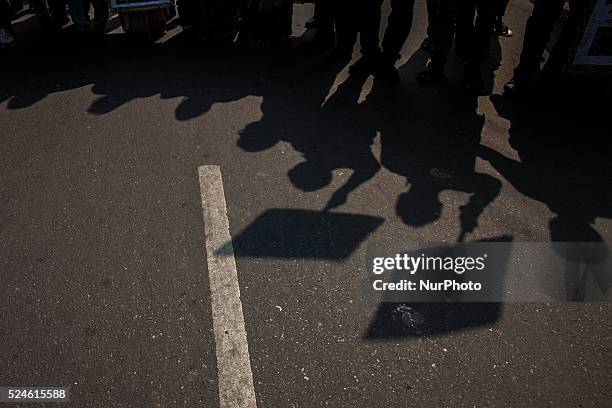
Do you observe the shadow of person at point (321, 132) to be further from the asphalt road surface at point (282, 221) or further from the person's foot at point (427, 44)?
the person's foot at point (427, 44)

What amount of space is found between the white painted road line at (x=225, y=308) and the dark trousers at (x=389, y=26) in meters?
2.96

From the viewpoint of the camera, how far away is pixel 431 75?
5277mm

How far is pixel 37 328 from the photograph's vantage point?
Result: 2.56 m

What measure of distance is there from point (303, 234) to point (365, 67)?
320 cm

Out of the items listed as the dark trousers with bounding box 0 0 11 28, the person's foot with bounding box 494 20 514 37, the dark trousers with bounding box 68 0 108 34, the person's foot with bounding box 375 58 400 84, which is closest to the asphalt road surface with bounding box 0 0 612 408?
the person's foot with bounding box 375 58 400 84

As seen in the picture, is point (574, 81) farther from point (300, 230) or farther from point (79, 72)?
point (79, 72)

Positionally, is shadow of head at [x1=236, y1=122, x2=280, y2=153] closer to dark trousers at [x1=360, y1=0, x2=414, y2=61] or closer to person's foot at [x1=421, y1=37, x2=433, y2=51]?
dark trousers at [x1=360, y1=0, x2=414, y2=61]

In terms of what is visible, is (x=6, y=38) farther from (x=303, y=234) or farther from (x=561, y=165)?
(x=561, y=165)

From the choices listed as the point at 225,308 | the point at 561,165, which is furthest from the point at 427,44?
the point at 225,308

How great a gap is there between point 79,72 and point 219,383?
4.82 metres

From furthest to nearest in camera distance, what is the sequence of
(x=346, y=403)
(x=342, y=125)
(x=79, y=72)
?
(x=79, y=72), (x=342, y=125), (x=346, y=403)

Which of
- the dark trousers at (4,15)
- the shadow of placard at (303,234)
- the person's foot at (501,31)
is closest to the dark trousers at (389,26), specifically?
the person's foot at (501,31)

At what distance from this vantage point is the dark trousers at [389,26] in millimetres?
4840

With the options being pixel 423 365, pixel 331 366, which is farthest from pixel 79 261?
pixel 423 365
